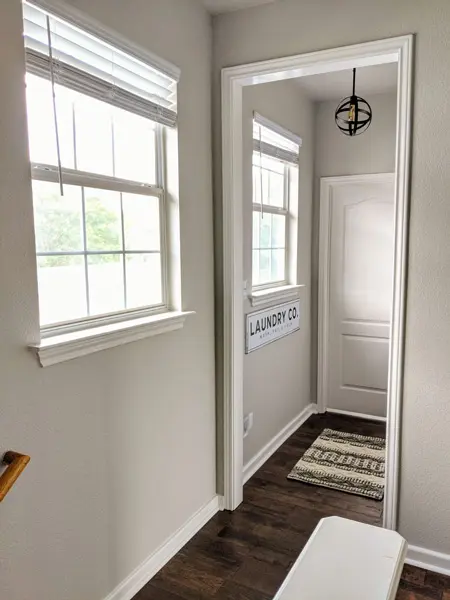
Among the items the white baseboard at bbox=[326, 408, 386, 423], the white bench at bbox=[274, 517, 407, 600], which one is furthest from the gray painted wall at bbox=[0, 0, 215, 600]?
the white baseboard at bbox=[326, 408, 386, 423]

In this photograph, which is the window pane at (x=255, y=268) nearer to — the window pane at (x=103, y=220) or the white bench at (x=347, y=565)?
the window pane at (x=103, y=220)

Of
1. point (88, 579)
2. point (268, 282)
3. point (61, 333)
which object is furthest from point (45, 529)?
point (268, 282)

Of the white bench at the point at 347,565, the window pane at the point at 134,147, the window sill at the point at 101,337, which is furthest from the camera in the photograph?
the window pane at the point at 134,147

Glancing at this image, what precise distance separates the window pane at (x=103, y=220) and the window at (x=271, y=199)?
4.66 feet

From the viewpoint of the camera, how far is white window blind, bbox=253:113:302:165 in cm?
321

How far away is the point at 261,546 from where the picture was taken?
98.7 inches

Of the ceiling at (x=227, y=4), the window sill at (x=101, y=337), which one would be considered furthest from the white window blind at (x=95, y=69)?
the window sill at (x=101, y=337)

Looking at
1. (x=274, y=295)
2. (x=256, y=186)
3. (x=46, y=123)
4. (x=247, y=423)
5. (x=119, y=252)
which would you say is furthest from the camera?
(x=274, y=295)

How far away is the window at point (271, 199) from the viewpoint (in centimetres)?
333

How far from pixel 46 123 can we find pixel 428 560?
2.52 metres

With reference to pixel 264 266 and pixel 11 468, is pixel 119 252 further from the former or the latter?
pixel 264 266

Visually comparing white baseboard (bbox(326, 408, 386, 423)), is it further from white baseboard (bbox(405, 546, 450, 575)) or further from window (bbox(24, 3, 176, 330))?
window (bbox(24, 3, 176, 330))

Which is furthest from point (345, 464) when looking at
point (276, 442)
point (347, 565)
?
point (347, 565)

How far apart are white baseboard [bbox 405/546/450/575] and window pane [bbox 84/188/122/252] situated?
2.00m
